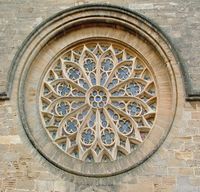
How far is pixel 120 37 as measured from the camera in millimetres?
13039

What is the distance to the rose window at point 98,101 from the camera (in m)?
12.1

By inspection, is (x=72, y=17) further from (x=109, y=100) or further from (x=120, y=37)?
(x=109, y=100)

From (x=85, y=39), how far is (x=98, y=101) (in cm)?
149

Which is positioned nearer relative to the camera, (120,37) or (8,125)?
(8,125)

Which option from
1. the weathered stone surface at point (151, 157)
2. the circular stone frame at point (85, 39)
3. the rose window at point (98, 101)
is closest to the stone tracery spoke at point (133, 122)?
the rose window at point (98, 101)

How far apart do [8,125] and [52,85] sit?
137 cm

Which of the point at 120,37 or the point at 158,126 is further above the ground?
the point at 120,37

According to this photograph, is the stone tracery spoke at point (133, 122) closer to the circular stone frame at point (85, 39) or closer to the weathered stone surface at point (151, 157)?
the circular stone frame at point (85, 39)

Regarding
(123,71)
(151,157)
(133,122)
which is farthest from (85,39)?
(151,157)

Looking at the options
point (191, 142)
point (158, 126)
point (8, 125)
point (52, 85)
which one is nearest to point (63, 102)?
point (52, 85)

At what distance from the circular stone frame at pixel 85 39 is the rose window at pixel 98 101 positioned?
168 mm

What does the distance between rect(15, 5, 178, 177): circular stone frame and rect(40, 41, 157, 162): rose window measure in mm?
168

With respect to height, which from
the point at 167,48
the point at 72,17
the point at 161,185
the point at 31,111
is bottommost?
the point at 161,185

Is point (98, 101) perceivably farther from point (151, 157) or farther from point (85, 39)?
point (151, 157)
